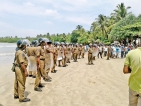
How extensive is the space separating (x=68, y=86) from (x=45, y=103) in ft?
7.83

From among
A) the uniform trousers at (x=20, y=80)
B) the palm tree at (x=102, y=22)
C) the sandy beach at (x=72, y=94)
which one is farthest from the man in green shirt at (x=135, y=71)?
the palm tree at (x=102, y=22)

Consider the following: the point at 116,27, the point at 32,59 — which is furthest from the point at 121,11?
the point at 32,59

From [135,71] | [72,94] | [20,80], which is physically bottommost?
[72,94]

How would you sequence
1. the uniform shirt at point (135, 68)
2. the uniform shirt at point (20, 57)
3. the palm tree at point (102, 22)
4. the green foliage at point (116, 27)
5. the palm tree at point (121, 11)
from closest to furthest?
1. the uniform shirt at point (135, 68)
2. the uniform shirt at point (20, 57)
3. the green foliage at point (116, 27)
4. the palm tree at point (121, 11)
5. the palm tree at point (102, 22)

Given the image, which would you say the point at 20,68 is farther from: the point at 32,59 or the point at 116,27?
the point at 116,27

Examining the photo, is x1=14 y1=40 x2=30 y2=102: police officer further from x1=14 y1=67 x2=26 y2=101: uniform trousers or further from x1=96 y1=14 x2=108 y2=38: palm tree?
x1=96 y1=14 x2=108 y2=38: palm tree

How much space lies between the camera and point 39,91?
25.1ft

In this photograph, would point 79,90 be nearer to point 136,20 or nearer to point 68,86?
point 68,86

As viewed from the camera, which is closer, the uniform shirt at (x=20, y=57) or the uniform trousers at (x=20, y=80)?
the uniform shirt at (x=20, y=57)

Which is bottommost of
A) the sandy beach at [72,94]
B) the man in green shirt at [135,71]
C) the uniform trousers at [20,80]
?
the sandy beach at [72,94]

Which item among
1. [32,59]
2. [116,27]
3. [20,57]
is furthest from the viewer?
[116,27]

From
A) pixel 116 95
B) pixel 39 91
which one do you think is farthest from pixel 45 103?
pixel 116 95

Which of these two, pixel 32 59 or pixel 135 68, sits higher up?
pixel 135 68

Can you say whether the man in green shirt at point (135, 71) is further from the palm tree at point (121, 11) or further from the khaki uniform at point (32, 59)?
the palm tree at point (121, 11)
